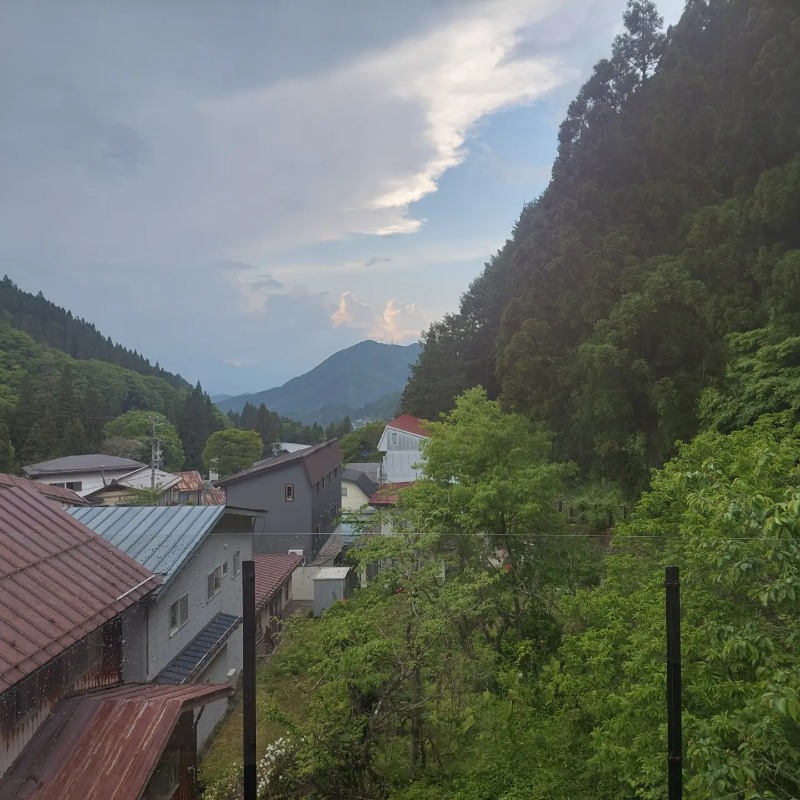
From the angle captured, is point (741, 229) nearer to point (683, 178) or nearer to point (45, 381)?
point (683, 178)

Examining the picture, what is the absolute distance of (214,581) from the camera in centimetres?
446

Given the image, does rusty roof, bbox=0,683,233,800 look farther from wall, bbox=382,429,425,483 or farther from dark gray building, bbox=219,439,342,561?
wall, bbox=382,429,425,483

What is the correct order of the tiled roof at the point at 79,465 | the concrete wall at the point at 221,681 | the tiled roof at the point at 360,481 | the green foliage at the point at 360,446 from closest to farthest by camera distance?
the concrete wall at the point at 221,681 → the tiled roof at the point at 79,465 → the tiled roof at the point at 360,481 → the green foliage at the point at 360,446

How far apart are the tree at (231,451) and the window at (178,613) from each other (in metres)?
27.4

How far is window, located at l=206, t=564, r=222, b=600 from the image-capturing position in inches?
172

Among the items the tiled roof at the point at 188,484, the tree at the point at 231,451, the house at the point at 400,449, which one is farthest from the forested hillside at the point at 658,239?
the tree at the point at 231,451

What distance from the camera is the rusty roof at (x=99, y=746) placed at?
286 cm

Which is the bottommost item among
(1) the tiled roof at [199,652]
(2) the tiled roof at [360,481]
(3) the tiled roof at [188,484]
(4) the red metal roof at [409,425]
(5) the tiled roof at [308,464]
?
(2) the tiled roof at [360,481]

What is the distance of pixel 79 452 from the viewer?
80.2 feet

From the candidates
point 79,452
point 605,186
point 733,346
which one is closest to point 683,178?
point 605,186

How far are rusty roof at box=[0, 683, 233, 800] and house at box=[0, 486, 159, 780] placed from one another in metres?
0.07

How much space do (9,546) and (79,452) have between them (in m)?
23.7

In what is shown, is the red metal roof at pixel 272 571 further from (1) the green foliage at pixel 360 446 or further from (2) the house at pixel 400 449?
(1) the green foliage at pixel 360 446

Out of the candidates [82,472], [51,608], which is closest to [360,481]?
[82,472]
